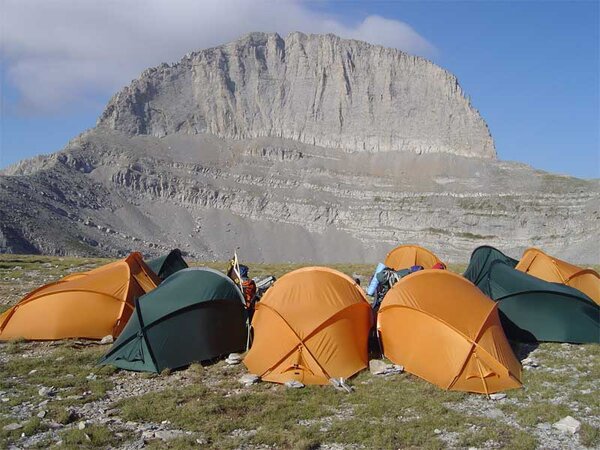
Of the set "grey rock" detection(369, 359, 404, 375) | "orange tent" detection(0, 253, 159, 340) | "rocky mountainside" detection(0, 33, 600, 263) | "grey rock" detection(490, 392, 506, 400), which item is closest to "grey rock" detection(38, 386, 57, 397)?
"orange tent" detection(0, 253, 159, 340)

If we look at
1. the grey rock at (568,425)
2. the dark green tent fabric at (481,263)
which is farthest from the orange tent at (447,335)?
the dark green tent fabric at (481,263)

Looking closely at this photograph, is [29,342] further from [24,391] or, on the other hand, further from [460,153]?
[460,153]

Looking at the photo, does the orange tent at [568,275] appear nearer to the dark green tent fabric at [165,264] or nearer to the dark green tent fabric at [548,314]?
the dark green tent fabric at [548,314]

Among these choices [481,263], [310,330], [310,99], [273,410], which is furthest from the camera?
[310,99]

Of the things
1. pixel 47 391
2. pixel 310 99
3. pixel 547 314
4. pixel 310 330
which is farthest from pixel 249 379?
pixel 310 99

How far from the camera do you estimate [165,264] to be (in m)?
16.2

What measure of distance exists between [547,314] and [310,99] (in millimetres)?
144831

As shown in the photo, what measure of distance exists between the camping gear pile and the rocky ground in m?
0.41

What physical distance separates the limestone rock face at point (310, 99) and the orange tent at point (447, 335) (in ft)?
433

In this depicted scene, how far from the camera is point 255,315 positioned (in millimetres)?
11414

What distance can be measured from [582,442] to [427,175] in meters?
122

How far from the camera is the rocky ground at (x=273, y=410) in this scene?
7379 millimetres

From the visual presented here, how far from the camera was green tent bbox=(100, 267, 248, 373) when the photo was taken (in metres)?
10.5

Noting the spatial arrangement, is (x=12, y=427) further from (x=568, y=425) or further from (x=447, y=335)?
(x=568, y=425)
